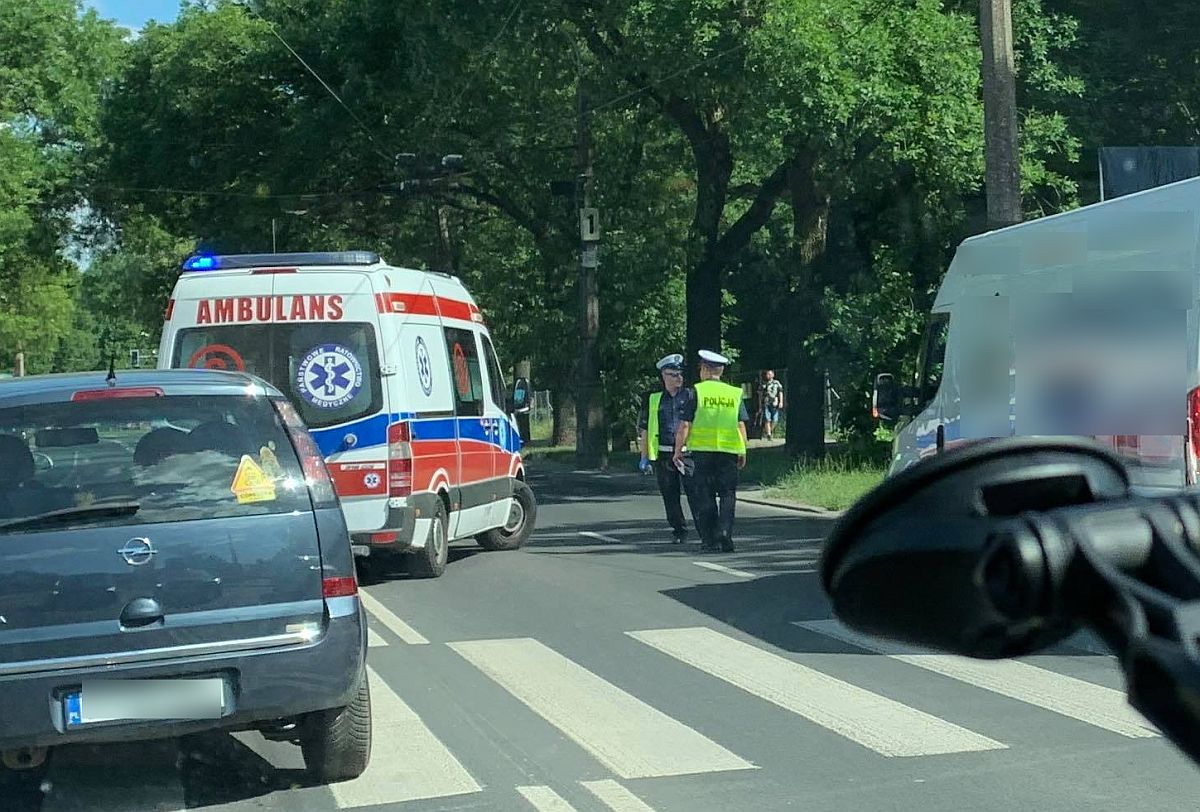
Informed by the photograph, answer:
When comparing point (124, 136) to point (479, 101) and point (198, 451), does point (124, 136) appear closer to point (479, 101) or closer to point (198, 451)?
point (479, 101)

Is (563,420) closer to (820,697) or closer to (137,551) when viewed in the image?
(820,697)

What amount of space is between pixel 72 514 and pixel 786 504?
15.0 metres

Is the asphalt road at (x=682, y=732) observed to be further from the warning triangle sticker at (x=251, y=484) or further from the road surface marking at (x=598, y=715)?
the warning triangle sticker at (x=251, y=484)

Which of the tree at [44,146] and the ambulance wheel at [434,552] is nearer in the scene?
the ambulance wheel at [434,552]

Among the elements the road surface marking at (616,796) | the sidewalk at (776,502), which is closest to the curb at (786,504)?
the sidewalk at (776,502)

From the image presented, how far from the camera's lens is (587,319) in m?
31.5

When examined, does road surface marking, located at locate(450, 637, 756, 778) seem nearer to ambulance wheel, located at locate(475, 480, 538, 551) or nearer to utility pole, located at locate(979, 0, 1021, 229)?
ambulance wheel, located at locate(475, 480, 538, 551)

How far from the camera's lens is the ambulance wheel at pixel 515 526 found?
50.9 feet

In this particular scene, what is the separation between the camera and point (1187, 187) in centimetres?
746

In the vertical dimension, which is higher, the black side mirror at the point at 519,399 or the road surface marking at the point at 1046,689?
the black side mirror at the point at 519,399

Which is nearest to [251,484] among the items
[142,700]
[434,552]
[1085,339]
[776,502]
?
[142,700]

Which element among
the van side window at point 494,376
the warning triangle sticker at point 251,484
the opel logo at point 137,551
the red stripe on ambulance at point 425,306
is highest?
the red stripe on ambulance at point 425,306

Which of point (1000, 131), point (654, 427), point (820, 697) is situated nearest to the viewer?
point (820, 697)

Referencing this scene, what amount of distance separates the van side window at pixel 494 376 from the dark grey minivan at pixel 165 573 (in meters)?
8.68
